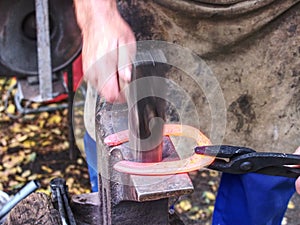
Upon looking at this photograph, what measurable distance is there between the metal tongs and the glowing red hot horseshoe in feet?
0.20

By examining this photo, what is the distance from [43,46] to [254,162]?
4.89ft

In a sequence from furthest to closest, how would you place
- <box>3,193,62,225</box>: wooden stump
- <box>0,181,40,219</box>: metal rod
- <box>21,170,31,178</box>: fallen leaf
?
1. <box>21,170,31,178</box>: fallen leaf
2. <box>0,181,40,219</box>: metal rod
3. <box>3,193,62,225</box>: wooden stump

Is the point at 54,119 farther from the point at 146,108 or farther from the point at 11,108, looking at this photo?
the point at 146,108

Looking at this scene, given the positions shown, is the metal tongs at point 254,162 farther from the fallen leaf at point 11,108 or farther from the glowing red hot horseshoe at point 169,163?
the fallen leaf at point 11,108

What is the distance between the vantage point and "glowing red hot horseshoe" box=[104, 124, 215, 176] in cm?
91

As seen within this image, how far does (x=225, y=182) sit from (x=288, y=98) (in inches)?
12.0

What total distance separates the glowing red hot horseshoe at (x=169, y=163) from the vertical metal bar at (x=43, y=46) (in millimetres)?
1394

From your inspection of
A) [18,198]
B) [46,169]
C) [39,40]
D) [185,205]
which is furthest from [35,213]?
[46,169]

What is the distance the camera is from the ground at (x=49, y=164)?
265 centimetres

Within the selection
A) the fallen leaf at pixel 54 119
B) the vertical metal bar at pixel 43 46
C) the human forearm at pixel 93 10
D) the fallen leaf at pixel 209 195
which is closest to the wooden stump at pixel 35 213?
the human forearm at pixel 93 10

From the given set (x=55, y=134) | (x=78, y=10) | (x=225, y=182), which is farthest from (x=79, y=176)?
(x=78, y=10)

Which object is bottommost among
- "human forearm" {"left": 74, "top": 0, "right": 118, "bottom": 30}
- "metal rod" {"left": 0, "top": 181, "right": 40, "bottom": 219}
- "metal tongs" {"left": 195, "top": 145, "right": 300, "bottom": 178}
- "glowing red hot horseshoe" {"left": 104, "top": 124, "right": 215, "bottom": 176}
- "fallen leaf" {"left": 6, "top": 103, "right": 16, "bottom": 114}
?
"fallen leaf" {"left": 6, "top": 103, "right": 16, "bottom": 114}

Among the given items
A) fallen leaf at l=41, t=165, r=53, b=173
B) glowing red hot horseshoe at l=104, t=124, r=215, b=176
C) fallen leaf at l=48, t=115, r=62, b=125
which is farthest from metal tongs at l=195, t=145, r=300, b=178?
fallen leaf at l=48, t=115, r=62, b=125

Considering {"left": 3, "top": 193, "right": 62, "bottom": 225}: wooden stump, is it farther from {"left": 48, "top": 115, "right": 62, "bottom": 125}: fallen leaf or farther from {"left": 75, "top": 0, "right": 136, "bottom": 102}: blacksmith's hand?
{"left": 48, "top": 115, "right": 62, "bottom": 125}: fallen leaf
